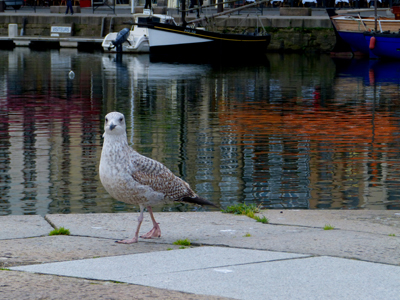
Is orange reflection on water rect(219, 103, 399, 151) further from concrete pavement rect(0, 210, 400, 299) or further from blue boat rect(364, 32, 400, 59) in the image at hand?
blue boat rect(364, 32, 400, 59)

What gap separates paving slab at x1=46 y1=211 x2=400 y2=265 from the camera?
18.0ft

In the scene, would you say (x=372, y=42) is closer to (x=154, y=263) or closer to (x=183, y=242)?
(x=183, y=242)

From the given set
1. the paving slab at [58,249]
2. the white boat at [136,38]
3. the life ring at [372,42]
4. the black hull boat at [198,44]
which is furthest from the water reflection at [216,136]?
the white boat at [136,38]

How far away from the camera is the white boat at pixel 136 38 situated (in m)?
42.2

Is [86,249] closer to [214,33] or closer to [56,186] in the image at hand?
[56,186]

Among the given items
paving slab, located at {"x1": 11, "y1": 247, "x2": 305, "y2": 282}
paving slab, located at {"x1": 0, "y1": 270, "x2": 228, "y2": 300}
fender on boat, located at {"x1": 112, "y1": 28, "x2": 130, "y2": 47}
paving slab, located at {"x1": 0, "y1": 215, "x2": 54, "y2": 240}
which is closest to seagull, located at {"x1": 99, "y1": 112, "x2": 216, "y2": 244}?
paving slab, located at {"x1": 11, "y1": 247, "x2": 305, "y2": 282}

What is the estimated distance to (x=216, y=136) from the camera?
1423 cm

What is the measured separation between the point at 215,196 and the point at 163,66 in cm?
2677

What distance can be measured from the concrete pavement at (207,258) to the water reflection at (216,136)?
1836 millimetres

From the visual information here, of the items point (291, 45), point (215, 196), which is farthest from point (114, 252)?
point (291, 45)

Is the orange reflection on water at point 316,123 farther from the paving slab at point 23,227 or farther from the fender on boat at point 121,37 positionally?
the fender on boat at point 121,37

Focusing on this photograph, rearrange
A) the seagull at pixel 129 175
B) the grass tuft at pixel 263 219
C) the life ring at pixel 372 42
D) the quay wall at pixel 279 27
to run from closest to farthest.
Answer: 1. the seagull at pixel 129 175
2. the grass tuft at pixel 263 219
3. the life ring at pixel 372 42
4. the quay wall at pixel 279 27

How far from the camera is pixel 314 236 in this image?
19.8 ft

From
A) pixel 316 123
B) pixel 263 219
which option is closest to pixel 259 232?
pixel 263 219
